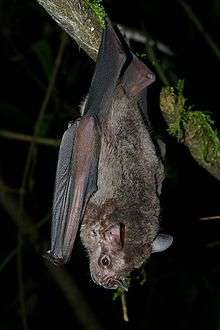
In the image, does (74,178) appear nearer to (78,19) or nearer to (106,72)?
(106,72)

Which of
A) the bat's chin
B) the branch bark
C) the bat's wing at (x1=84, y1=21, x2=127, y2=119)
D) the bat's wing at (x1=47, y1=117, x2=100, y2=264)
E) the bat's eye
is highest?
the branch bark

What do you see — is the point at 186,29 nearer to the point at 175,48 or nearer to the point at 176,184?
the point at 175,48

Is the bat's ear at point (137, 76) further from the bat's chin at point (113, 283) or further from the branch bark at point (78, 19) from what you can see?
the bat's chin at point (113, 283)

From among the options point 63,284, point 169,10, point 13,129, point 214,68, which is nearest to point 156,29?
point 169,10

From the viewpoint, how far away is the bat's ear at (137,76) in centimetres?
289

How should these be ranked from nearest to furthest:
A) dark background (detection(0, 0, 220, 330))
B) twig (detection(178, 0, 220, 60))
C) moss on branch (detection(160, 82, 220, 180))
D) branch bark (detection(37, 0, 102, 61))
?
branch bark (detection(37, 0, 102, 61))
moss on branch (detection(160, 82, 220, 180))
twig (detection(178, 0, 220, 60))
dark background (detection(0, 0, 220, 330))

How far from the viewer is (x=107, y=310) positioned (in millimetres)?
6496

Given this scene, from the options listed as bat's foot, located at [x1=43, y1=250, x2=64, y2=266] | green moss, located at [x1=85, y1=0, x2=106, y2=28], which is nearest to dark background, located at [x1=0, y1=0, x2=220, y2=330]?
bat's foot, located at [x1=43, y1=250, x2=64, y2=266]

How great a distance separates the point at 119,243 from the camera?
3012 mm

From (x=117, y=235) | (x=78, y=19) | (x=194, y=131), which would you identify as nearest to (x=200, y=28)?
(x=194, y=131)

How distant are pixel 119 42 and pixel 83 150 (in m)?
0.52

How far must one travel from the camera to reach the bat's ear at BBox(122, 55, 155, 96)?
114 inches

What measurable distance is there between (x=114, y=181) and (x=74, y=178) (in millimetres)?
187

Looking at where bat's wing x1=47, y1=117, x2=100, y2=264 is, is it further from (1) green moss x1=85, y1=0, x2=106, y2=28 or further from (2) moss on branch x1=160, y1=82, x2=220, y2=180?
(1) green moss x1=85, y1=0, x2=106, y2=28
